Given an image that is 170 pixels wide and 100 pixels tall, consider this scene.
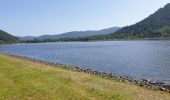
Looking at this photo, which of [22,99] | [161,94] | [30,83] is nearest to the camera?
[22,99]

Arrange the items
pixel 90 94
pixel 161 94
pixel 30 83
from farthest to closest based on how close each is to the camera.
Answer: pixel 30 83, pixel 161 94, pixel 90 94

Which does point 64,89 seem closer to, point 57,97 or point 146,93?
point 57,97

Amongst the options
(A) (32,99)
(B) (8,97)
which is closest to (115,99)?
(A) (32,99)

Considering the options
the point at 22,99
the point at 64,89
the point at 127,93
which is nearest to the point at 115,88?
the point at 127,93

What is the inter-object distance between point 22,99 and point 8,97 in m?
1.38

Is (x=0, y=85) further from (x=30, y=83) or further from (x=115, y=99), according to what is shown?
(x=115, y=99)

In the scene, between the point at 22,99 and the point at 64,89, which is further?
the point at 64,89

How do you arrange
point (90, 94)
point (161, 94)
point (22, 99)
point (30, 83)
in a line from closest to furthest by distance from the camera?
point (22, 99) → point (90, 94) → point (161, 94) → point (30, 83)

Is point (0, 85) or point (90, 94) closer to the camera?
point (90, 94)

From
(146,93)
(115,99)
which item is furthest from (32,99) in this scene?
(146,93)

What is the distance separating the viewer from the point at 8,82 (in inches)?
1320

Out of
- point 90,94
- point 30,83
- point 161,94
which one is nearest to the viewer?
point 90,94

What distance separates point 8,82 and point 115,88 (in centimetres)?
1114

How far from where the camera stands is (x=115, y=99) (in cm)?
2597
